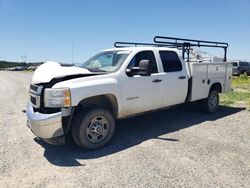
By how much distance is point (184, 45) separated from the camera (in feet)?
24.9

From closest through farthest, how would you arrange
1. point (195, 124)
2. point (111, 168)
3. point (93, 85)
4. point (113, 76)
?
point (111, 168)
point (93, 85)
point (113, 76)
point (195, 124)

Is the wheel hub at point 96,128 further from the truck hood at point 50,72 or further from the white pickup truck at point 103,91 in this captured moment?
the truck hood at point 50,72

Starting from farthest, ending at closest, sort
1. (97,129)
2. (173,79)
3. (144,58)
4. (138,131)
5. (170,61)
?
(170,61)
(173,79)
(138,131)
(144,58)
(97,129)

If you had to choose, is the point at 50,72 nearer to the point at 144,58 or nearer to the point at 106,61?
the point at 106,61

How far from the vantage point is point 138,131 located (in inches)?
247

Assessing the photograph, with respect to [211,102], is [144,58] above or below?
above

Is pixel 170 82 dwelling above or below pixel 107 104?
above

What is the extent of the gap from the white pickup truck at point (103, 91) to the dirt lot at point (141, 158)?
0.45 meters

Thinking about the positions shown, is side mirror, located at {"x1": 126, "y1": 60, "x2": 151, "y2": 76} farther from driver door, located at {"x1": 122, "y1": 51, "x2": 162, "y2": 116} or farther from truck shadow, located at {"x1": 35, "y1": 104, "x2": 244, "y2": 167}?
truck shadow, located at {"x1": 35, "y1": 104, "x2": 244, "y2": 167}

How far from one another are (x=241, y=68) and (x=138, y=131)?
85.2ft

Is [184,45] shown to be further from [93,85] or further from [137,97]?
[93,85]

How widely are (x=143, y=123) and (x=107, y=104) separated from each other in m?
1.78

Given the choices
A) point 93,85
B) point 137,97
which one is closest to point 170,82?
point 137,97

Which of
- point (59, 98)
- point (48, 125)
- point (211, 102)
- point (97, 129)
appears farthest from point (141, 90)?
point (211, 102)
